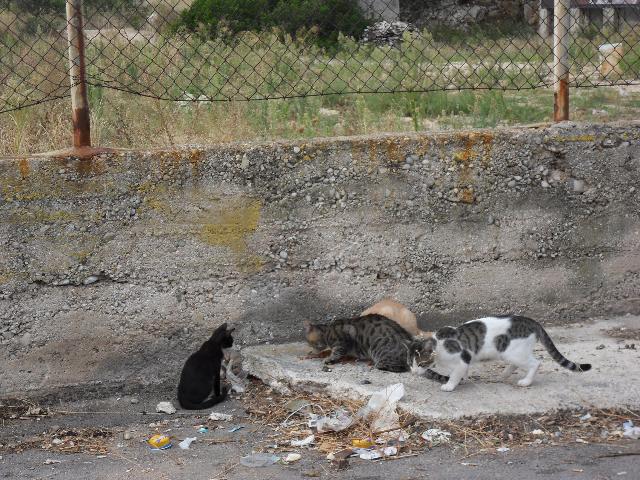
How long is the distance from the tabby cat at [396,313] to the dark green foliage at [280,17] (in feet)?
6.22

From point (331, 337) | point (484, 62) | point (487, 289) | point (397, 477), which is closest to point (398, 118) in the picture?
point (484, 62)

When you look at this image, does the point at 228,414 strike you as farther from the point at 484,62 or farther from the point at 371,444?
the point at 484,62

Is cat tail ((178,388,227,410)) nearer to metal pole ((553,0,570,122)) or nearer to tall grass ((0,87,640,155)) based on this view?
tall grass ((0,87,640,155))

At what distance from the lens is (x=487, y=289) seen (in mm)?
6023

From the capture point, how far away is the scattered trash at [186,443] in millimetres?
4922

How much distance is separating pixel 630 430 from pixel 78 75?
383 centimetres

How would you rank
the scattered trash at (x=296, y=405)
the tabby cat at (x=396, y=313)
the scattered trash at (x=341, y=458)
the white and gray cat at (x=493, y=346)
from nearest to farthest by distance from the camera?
the scattered trash at (x=341, y=458), the white and gray cat at (x=493, y=346), the scattered trash at (x=296, y=405), the tabby cat at (x=396, y=313)

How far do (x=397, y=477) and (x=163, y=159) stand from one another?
2.47 m

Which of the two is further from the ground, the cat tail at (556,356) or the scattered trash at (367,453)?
the cat tail at (556,356)

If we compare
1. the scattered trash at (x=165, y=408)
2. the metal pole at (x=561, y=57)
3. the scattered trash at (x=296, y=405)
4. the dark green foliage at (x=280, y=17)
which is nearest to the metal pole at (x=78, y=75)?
the dark green foliage at (x=280, y=17)

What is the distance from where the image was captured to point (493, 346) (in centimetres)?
515

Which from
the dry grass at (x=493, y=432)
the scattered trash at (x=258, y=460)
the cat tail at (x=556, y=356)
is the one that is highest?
the cat tail at (x=556, y=356)

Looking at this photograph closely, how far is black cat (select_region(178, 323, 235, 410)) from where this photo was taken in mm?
5477

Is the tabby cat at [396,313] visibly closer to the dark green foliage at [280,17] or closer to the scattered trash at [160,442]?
the scattered trash at [160,442]
